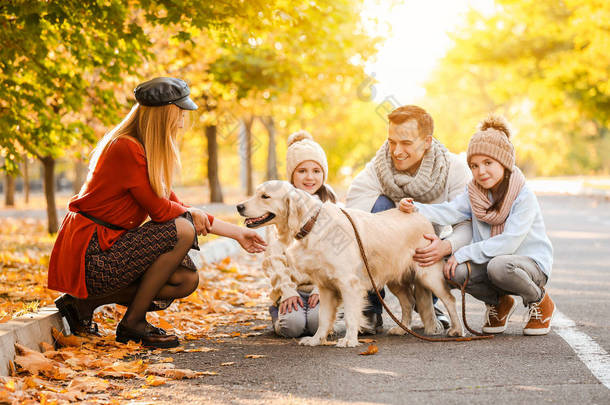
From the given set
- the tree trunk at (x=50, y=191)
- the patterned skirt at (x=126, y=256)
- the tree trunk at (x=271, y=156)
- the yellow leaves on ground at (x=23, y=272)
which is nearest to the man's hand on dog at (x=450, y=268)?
the patterned skirt at (x=126, y=256)

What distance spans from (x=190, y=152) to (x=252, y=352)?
4869 cm

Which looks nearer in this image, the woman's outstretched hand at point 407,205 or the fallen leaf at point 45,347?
the fallen leaf at point 45,347

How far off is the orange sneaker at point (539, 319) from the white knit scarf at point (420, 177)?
1211mm

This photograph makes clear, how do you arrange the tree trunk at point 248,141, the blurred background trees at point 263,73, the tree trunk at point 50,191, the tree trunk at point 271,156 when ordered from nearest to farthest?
the blurred background trees at point 263,73, the tree trunk at point 50,191, the tree trunk at point 271,156, the tree trunk at point 248,141

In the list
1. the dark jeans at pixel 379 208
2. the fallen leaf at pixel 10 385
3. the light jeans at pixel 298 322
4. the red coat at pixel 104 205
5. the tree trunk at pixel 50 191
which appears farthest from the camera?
the tree trunk at pixel 50 191

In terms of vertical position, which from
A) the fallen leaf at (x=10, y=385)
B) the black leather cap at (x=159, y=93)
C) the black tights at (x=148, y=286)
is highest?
the black leather cap at (x=159, y=93)

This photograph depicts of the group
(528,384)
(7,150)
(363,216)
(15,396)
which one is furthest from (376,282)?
(7,150)

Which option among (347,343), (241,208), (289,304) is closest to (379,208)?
(289,304)

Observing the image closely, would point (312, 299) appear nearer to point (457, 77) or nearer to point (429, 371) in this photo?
point (429, 371)

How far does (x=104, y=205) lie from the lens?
5.11 m

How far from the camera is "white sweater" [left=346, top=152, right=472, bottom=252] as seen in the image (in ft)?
→ 19.0

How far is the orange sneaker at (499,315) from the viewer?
5.61 metres

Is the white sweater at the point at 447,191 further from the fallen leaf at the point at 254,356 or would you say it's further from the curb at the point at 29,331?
the curb at the point at 29,331

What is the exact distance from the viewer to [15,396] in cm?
372
